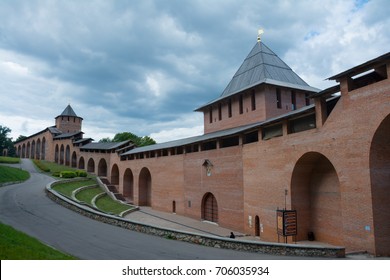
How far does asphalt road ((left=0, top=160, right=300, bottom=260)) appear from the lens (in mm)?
10070

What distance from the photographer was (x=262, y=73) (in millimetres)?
23906

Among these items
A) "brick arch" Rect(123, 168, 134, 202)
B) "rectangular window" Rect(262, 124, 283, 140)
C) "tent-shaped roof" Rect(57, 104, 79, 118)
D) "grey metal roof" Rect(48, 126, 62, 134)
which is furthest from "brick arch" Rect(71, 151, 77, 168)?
"rectangular window" Rect(262, 124, 283, 140)

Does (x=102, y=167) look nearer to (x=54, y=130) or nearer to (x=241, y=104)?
(x=54, y=130)

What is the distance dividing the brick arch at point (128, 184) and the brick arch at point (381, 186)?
91.8 feet

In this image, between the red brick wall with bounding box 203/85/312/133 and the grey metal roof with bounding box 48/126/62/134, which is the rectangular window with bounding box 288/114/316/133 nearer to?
the red brick wall with bounding box 203/85/312/133

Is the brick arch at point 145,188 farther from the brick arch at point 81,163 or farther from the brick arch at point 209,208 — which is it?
the brick arch at point 81,163

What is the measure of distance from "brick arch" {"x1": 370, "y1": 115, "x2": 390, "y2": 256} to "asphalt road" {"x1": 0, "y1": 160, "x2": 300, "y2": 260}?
3.63 metres

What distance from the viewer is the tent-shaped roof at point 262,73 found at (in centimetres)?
2341

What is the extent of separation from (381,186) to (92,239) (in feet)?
35.7

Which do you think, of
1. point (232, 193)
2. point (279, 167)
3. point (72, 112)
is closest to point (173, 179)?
point (232, 193)

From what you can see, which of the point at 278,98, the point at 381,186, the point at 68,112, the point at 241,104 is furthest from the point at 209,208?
the point at 68,112

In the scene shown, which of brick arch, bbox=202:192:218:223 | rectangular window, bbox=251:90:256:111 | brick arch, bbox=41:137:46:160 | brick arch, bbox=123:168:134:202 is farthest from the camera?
brick arch, bbox=41:137:46:160

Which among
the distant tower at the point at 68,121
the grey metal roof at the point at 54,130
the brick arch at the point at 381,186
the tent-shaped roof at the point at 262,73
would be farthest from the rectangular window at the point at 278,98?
the distant tower at the point at 68,121

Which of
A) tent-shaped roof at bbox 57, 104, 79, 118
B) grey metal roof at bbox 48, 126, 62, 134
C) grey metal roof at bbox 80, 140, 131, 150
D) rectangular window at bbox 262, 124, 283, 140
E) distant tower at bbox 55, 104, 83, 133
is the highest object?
tent-shaped roof at bbox 57, 104, 79, 118
